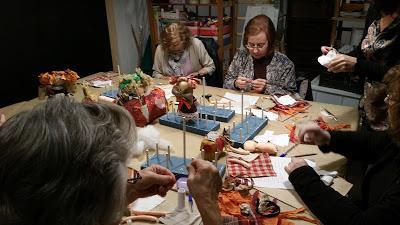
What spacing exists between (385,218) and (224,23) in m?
3.16

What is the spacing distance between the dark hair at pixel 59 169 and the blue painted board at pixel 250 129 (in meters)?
1.19

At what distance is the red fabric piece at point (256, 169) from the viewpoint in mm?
1646

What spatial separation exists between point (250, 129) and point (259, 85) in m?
0.77

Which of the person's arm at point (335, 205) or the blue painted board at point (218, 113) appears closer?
the person's arm at point (335, 205)

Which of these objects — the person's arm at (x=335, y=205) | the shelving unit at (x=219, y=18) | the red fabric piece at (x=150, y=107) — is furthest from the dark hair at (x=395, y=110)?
the shelving unit at (x=219, y=18)

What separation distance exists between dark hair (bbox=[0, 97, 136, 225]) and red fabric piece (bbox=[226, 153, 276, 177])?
0.97m

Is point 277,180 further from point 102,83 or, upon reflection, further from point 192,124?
point 102,83

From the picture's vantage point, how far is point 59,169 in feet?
2.20

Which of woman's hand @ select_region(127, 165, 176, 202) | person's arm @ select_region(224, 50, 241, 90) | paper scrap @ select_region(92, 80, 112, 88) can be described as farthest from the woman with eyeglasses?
paper scrap @ select_region(92, 80, 112, 88)

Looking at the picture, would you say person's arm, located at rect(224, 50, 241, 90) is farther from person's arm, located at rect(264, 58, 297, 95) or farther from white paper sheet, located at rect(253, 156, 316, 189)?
white paper sheet, located at rect(253, 156, 316, 189)

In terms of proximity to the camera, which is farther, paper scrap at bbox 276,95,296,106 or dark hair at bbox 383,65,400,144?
paper scrap at bbox 276,95,296,106

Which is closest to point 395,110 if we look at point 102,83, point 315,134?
point 315,134

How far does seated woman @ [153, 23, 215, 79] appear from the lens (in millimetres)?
3246

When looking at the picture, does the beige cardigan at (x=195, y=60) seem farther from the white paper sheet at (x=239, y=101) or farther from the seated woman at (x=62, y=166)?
the seated woman at (x=62, y=166)
